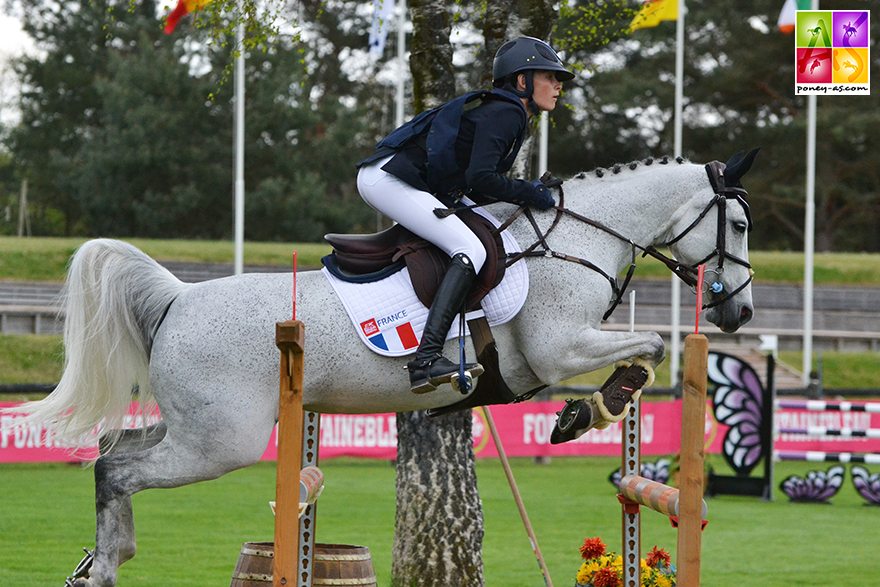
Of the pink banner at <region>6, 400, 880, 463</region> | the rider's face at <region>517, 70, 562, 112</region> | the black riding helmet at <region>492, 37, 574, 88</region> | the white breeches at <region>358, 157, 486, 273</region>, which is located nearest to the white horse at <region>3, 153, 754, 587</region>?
the white breeches at <region>358, 157, 486, 273</region>

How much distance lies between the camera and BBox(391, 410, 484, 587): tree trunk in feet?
19.3

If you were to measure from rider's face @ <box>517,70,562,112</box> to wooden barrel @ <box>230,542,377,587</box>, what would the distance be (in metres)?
2.18

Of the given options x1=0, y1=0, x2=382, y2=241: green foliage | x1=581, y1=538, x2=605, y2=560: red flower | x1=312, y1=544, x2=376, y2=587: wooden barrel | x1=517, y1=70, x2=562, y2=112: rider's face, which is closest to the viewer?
x1=517, y1=70, x2=562, y2=112: rider's face

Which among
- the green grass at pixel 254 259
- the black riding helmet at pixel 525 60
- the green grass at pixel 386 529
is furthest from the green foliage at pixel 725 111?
the black riding helmet at pixel 525 60

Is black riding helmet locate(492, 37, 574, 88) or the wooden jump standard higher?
black riding helmet locate(492, 37, 574, 88)

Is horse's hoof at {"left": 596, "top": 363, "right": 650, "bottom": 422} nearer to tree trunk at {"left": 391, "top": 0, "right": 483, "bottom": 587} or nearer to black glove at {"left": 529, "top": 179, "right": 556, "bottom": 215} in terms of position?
black glove at {"left": 529, "top": 179, "right": 556, "bottom": 215}

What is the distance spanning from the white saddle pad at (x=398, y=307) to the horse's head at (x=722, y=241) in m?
0.82

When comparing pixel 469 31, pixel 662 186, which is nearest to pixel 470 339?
pixel 662 186

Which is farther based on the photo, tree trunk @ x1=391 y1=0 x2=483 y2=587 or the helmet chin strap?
tree trunk @ x1=391 y1=0 x2=483 y2=587

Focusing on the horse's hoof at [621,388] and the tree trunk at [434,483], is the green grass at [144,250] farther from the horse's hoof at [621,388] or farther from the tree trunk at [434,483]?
the horse's hoof at [621,388]

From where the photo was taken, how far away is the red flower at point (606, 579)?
523cm

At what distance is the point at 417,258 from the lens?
3.97 m

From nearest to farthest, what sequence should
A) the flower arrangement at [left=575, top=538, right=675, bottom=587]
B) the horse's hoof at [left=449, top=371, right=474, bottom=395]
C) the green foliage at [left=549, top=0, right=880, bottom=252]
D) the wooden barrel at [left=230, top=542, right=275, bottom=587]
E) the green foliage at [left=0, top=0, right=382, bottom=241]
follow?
1. the horse's hoof at [left=449, top=371, right=474, bottom=395]
2. the wooden barrel at [left=230, top=542, right=275, bottom=587]
3. the flower arrangement at [left=575, top=538, right=675, bottom=587]
4. the green foliage at [left=0, top=0, right=382, bottom=241]
5. the green foliage at [left=549, top=0, right=880, bottom=252]

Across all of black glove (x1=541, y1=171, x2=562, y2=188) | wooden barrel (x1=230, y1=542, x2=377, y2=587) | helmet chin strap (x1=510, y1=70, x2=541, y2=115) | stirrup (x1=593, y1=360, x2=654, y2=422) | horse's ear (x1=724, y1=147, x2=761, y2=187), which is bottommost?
wooden barrel (x1=230, y1=542, x2=377, y2=587)
